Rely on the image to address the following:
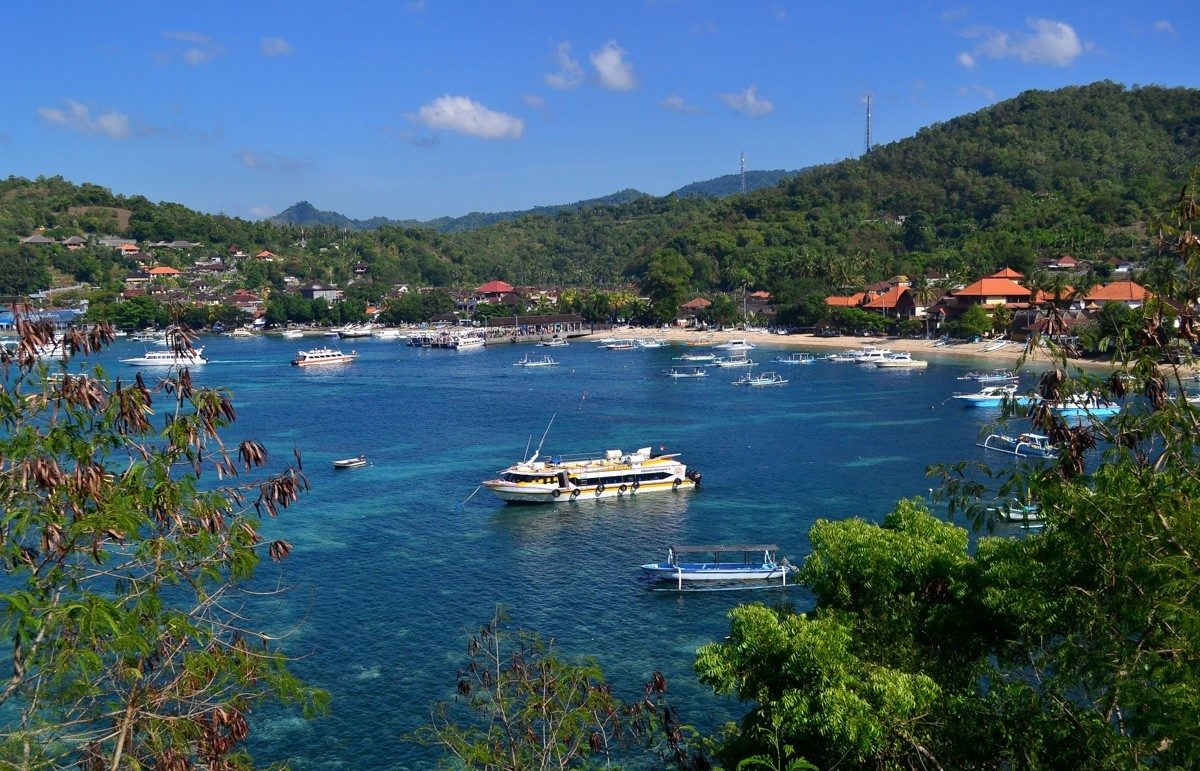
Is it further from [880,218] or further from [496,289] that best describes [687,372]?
[880,218]

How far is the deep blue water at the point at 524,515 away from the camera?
19312 millimetres

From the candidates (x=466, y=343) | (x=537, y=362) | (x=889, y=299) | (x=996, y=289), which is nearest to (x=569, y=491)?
(x=537, y=362)

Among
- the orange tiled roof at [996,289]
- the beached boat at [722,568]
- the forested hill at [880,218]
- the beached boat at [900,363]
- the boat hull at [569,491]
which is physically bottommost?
the beached boat at [722,568]

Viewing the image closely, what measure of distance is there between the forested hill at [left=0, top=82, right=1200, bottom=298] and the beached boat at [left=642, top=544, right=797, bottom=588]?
7156 centimetres

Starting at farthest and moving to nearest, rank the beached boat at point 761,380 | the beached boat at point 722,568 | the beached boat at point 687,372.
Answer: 1. the beached boat at point 687,372
2. the beached boat at point 761,380
3. the beached boat at point 722,568

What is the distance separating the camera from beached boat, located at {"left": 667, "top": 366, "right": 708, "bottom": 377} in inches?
2694

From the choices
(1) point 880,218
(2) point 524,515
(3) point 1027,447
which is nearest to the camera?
(2) point 524,515

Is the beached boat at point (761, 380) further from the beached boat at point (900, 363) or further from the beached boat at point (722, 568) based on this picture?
the beached boat at point (722, 568)

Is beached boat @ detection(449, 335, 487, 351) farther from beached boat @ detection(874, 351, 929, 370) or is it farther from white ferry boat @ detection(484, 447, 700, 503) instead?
white ferry boat @ detection(484, 447, 700, 503)

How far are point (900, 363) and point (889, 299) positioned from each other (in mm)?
20384

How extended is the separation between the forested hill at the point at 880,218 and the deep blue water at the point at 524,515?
41.3 meters

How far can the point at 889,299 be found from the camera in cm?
8744

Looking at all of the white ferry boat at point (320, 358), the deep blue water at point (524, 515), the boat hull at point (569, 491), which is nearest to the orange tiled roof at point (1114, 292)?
the deep blue water at point (524, 515)

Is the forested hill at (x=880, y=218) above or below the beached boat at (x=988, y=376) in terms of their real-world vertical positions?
above
